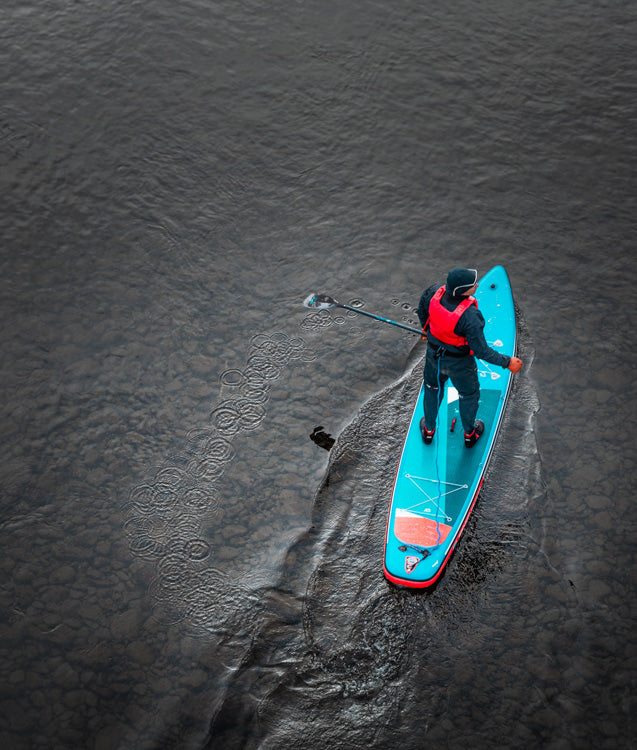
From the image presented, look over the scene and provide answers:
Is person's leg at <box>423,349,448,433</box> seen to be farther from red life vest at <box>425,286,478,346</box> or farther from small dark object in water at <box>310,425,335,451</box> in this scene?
small dark object in water at <box>310,425,335,451</box>

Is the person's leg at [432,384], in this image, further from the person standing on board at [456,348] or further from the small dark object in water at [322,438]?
the small dark object in water at [322,438]

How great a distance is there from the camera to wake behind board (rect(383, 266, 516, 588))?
20.9 feet

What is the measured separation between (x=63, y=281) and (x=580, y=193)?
7.34m

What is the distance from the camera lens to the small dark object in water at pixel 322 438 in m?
7.76

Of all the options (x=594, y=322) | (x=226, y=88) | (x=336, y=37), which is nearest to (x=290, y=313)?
(x=594, y=322)

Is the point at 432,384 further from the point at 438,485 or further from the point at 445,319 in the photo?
the point at 438,485

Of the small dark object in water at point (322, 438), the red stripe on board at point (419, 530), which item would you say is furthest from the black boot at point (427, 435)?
the small dark object in water at point (322, 438)

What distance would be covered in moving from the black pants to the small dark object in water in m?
1.14

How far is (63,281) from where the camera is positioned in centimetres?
968

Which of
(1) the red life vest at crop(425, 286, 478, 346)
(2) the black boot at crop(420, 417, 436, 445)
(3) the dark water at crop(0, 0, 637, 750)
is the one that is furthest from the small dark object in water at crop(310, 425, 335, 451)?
(1) the red life vest at crop(425, 286, 478, 346)

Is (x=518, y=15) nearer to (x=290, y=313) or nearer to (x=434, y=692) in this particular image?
(x=290, y=313)

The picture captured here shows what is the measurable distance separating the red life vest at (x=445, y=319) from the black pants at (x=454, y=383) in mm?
253

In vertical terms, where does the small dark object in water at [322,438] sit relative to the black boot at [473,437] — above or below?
below

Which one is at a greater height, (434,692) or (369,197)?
(369,197)
